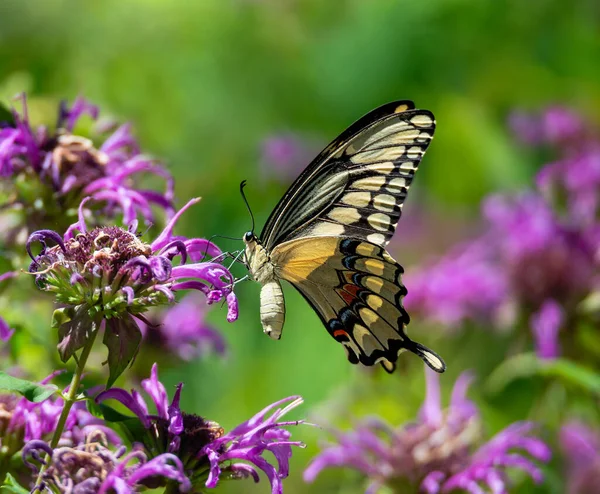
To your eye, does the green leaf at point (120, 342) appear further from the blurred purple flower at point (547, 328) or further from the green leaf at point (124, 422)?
the blurred purple flower at point (547, 328)

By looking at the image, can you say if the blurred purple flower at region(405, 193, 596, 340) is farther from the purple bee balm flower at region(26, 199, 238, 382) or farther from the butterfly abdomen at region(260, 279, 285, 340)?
the purple bee balm flower at region(26, 199, 238, 382)

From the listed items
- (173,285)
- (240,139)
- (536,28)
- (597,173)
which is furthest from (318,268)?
(536,28)

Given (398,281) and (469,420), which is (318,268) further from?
(469,420)

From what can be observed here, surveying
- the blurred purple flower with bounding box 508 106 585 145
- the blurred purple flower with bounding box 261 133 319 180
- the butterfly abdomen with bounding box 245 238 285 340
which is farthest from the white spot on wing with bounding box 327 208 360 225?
the blurred purple flower with bounding box 508 106 585 145

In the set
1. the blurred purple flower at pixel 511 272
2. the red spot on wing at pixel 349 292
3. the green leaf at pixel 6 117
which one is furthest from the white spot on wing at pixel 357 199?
the blurred purple flower at pixel 511 272

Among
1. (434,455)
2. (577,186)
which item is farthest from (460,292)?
(434,455)

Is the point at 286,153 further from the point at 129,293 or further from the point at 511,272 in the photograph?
the point at 129,293
